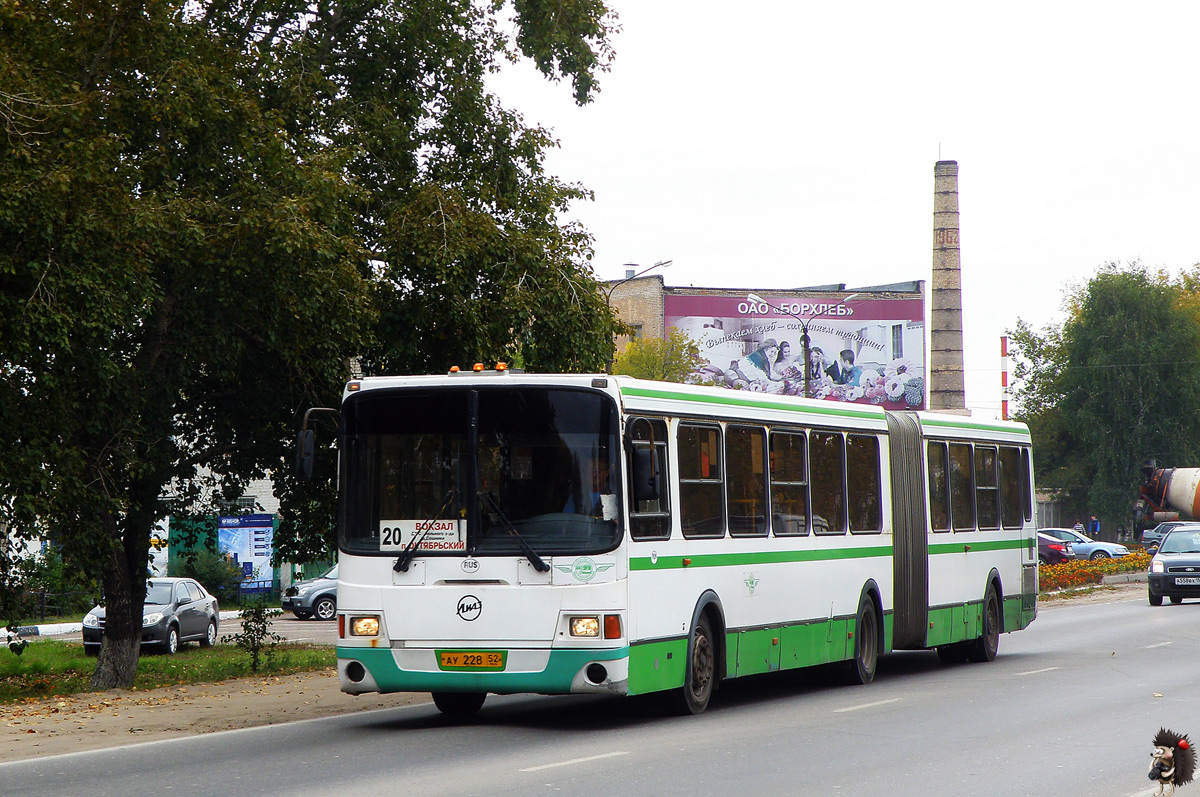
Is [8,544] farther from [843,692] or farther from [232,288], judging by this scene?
[843,692]

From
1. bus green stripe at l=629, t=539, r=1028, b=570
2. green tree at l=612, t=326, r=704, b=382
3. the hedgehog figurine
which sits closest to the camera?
the hedgehog figurine

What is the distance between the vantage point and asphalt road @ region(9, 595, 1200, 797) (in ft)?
33.0

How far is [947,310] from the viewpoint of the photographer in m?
74.8

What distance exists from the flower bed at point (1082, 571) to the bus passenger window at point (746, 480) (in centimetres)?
2943

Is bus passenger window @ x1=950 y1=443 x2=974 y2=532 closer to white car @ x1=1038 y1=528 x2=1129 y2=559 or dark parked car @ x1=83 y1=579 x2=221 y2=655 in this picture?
dark parked car @ x1=83 y1=579 x2=221 y2=655

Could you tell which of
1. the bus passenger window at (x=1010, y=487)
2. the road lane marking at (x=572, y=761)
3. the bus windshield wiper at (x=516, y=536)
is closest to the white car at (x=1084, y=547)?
the bus passenger window at (x=1010, y=487)

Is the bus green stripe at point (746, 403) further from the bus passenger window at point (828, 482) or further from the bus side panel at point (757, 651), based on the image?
the bus side panel at point (757, 651)

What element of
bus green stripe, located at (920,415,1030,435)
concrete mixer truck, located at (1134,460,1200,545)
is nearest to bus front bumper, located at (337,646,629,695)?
bus green stripe, located at (920,415,1030,435)

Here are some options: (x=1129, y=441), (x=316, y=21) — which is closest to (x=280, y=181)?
(x=316, y=21)

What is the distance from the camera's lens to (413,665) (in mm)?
12781

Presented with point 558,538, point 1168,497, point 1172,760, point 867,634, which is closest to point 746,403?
point 558,538

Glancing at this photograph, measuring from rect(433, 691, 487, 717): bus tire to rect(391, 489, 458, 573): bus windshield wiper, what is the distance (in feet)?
6.04

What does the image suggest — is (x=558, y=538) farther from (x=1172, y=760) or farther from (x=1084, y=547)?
(x=1084, y=547)

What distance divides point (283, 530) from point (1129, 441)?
2512 inches
